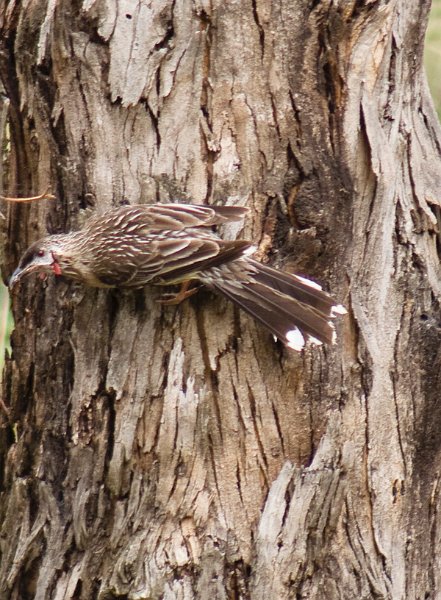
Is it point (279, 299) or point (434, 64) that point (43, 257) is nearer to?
point (279, 299)

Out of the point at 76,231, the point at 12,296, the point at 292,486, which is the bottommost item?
the point at 292,486

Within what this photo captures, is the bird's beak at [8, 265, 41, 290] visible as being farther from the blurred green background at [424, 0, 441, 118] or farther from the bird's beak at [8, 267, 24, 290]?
the blurred green background at [424, 0, 441, 118]

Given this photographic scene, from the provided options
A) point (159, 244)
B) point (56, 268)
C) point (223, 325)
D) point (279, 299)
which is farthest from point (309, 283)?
point (56, 268)

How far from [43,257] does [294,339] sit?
3.77 ft

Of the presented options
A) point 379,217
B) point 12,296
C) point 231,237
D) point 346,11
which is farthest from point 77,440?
point 346,11

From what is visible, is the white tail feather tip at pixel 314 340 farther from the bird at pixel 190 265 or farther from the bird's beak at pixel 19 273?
the bird's beak at pixel 19 273

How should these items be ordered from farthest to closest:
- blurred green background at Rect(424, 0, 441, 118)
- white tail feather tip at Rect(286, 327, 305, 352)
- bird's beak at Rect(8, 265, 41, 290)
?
1. blurred green background at Rect(424, 0, 441, 118)
2. bird's beak at Rect(8, 265, 41, 290)
3. white tail feather tip at Rect(286, 327, 305, 352)

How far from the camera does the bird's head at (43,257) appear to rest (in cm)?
486

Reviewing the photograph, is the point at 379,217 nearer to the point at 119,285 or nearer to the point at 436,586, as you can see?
the point at 119,285

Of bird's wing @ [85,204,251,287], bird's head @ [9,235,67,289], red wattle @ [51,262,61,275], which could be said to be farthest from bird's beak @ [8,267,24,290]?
bird's wing @ [85,204,251,287]

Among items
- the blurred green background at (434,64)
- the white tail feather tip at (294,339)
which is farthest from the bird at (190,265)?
the blurred green background at (434,64)

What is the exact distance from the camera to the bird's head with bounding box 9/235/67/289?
4863 mm

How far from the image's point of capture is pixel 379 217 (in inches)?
197

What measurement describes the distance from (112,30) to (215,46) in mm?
435
